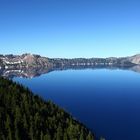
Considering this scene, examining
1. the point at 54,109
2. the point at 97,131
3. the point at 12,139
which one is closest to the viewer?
the point at 12,139

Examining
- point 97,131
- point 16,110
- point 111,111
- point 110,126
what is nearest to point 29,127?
point 16,110

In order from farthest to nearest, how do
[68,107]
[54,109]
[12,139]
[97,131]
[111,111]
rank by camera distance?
[68,107] < [111,111] < [54,109] < [97,131] < [12,139]

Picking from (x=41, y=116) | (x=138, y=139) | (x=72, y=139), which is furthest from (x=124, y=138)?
(x=41, y=116)

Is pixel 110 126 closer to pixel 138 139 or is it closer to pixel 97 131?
pixel 97 131

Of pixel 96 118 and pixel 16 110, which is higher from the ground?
pixel 16 110

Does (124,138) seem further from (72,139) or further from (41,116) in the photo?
(41,116)

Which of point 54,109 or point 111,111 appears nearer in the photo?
point 54,109
